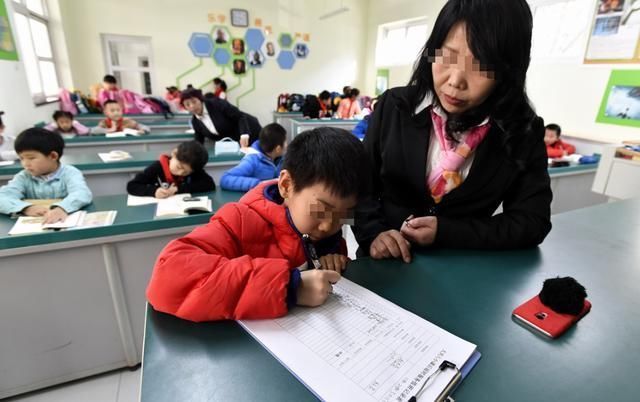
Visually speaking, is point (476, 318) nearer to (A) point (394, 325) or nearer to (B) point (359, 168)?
(A) point (394, 325)

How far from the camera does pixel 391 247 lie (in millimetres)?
793

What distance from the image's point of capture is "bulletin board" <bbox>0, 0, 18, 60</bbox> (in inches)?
133

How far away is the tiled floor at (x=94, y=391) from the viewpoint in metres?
1.52

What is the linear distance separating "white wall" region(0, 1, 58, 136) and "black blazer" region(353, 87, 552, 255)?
4.13m

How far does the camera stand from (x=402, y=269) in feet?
2.50

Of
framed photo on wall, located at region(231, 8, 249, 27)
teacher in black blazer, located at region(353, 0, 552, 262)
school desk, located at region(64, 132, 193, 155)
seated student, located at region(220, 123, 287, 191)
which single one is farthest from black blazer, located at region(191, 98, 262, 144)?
framed photo on wall, located at region(231, 8, 249, 27)

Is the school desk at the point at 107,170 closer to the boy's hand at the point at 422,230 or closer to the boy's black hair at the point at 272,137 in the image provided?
the boy's black hair at the point at 272,137

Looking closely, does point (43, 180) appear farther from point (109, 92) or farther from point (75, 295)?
point (109, 92)

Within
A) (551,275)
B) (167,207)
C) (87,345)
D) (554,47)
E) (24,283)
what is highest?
(554,47)

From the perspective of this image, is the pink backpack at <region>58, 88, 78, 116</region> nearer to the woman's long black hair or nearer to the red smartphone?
the woman's long black hair

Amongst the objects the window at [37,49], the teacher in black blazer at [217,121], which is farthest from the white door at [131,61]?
the teacher in black blazer at [217,121]

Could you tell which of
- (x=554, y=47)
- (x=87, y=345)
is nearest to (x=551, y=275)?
(x=87, y=345)

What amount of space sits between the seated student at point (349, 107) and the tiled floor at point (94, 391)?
5870 millimetres

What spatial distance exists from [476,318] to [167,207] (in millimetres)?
1433
